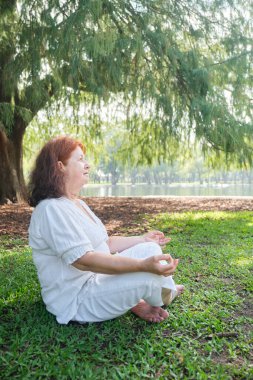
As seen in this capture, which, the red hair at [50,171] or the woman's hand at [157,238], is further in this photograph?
the woman's hand at [157,238]

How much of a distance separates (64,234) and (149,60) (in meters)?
5.53

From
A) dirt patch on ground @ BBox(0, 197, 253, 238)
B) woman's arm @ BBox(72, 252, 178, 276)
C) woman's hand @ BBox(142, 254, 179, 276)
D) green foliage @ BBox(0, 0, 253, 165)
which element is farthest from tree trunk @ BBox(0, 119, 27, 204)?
woman's hand @ BBox(142, 254, 179, 276)

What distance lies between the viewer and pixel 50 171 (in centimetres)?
215

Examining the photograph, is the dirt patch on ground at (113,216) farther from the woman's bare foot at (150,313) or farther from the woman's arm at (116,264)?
the woman's arm at (116,264)

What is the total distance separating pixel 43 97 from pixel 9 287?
5072 millimetres

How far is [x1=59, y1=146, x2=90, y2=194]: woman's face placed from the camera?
7.21 ft

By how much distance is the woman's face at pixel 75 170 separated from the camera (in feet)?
7.21

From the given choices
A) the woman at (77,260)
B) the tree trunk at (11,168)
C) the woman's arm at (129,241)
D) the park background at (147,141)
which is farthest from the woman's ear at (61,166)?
the tree trunk at (11,168)

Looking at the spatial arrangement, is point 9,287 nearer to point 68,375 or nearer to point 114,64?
point 68,375

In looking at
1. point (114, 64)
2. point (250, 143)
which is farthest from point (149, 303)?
point (250, 143)

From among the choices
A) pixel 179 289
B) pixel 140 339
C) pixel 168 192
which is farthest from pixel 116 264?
pixel 168 192

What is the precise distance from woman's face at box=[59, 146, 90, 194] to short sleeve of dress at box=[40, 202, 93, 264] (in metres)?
0.21

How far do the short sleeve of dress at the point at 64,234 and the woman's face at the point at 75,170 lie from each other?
→ 8.3 inches

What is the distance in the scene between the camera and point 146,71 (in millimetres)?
6758
